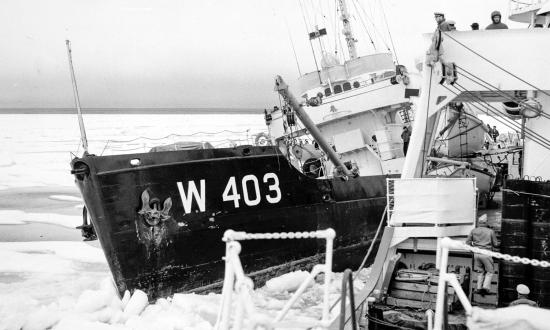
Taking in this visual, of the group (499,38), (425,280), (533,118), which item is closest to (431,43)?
(499,38)

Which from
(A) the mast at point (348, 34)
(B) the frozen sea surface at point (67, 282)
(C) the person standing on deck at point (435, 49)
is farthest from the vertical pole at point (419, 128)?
(A) the mast at point (348, 34)

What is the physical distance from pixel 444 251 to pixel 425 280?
3.37 meters

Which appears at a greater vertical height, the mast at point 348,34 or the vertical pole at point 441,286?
the mast at point 348,34

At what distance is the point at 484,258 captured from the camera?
730 cm

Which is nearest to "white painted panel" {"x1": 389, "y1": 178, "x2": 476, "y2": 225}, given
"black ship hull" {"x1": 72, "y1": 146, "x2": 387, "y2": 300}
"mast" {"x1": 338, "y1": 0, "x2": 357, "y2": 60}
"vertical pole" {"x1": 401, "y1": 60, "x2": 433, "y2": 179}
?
"vertical pole" {"x1": 401, "y1": 60, "x2": 433, "y2": 179}

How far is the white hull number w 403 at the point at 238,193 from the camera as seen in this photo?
11164mm

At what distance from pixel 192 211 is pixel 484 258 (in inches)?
241

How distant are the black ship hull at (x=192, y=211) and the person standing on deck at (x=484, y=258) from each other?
5497 millimetres

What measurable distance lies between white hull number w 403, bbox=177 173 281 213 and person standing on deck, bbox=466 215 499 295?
5.44 metres

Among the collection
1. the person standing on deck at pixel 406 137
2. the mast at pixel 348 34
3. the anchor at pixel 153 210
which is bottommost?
the anchor at pixel 153 210

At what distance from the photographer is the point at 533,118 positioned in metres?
9.20

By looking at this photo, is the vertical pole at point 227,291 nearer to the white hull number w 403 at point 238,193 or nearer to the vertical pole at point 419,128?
the vertical pole at point 419,128

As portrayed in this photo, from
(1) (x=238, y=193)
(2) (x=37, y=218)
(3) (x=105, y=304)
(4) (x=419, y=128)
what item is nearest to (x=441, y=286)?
(4) (x=419, y=128)

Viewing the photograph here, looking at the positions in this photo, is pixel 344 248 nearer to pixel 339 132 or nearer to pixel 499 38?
pixel 339 132
